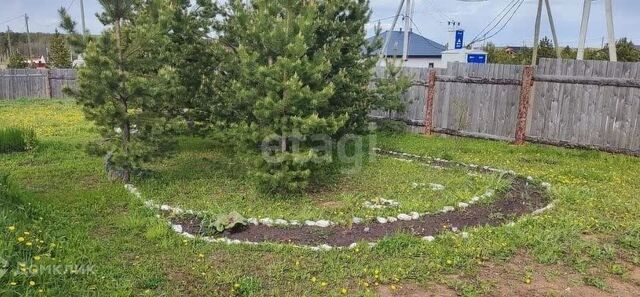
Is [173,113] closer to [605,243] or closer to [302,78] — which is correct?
[302,78]

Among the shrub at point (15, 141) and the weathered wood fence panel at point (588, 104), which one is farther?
the weathered wood fence panel at point (588, 104)

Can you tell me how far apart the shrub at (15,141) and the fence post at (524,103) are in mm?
9412

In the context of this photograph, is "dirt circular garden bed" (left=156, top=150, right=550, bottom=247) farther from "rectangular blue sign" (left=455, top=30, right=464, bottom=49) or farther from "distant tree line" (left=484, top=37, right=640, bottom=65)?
"rectangular blue sign" (left=455, top=30, right=464, bottom=49)

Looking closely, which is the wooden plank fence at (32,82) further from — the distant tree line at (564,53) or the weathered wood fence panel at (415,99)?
the distant tree line at (564,53)

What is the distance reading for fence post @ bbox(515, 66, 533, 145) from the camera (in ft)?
32.5

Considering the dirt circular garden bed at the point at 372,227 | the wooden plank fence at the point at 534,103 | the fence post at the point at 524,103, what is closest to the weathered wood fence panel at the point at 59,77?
the wooden plank fence at the point at 534,103

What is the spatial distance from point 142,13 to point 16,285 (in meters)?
4.42

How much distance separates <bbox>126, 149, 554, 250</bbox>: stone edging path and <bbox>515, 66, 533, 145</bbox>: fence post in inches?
172

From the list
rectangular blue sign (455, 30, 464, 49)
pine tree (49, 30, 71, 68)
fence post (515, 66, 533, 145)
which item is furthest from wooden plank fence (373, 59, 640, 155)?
pine tree (49, 30, 71, 68)

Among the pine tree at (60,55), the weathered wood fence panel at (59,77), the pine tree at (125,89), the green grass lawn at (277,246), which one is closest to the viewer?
the green grass lawn at (277,246)

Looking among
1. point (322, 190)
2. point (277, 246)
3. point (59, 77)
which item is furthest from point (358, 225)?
point (59, 77)

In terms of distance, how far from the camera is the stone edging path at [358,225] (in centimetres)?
471

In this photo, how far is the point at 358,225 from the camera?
508 cm

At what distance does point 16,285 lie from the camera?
3.27m
